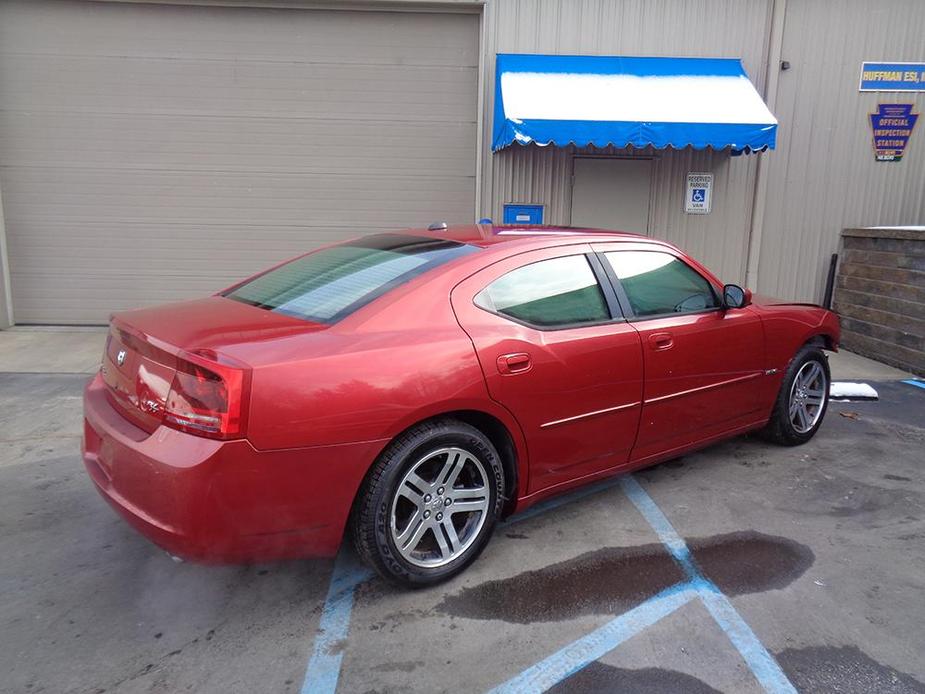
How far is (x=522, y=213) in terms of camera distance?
8.57 m

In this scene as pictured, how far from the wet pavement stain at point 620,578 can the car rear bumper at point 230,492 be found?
2.37 feet

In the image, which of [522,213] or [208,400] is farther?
[522,213]

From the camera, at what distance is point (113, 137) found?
27.5 ft

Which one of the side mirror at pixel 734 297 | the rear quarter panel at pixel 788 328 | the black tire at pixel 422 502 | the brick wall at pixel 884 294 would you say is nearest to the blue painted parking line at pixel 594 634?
the black tire at pixel 422 502

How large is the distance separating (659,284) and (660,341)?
42cm

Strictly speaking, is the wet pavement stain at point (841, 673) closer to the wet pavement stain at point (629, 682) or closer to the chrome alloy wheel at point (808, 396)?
the wet pavement stain at point (629, 682)

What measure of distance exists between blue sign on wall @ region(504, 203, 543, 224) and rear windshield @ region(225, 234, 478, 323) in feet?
16.2

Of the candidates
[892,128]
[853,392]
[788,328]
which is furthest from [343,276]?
[892,128]

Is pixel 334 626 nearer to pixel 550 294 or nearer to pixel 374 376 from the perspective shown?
pixel 374 376

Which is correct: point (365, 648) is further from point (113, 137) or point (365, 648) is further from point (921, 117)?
point (921, 117)

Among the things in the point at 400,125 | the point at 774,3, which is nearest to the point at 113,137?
the point at 400,125

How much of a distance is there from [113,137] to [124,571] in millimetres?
7039

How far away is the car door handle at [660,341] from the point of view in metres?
3.61

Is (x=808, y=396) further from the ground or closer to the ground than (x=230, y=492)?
closer to the ground
